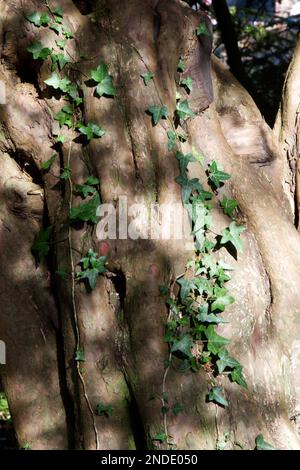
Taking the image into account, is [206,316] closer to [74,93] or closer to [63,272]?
[63,272]

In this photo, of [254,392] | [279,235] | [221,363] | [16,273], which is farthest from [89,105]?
[254,392]

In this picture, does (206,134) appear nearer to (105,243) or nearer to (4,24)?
(105,243)

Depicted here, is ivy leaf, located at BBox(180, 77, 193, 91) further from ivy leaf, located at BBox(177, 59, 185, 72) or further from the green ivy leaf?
the green ivy leaf

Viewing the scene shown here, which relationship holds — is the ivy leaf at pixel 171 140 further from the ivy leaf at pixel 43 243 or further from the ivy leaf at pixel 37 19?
the ivy leaf at pixel 37 19

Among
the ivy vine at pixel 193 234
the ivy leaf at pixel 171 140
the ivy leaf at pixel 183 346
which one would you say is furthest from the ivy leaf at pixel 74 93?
the ivy leaf at pixel 183 346

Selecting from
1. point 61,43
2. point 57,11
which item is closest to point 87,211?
point 61,43

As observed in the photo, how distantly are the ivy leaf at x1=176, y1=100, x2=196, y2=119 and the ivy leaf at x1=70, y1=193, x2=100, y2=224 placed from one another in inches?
30.6

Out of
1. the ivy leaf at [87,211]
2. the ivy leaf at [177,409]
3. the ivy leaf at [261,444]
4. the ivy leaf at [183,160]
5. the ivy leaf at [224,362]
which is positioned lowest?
the ivy leaf at [261,444]

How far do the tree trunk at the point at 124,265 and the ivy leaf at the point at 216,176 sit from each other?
9 centimetres

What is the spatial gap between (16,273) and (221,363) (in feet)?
4.29

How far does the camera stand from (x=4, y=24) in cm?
366

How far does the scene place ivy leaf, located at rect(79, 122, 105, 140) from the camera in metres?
3.50

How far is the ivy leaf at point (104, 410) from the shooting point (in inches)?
130
